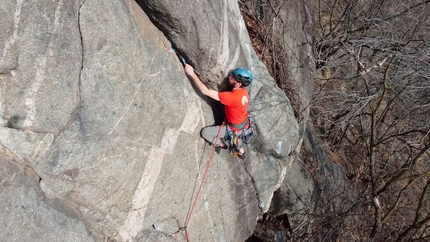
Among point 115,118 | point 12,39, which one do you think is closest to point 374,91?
point 115,118

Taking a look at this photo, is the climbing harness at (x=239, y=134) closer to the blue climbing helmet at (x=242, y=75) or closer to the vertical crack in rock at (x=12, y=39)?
the blue climbing helmet at (x=242, y=75)

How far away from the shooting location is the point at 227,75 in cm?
538

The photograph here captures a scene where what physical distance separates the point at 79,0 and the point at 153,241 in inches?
125

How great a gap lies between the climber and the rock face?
18 cm

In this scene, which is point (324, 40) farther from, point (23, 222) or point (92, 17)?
point (23, 222)

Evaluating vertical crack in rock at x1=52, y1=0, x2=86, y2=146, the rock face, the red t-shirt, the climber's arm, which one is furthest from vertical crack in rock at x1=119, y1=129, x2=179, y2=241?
vertical crack in rock at x1=52, y1=0, x2=86, y2=146

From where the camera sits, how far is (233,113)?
5383 mm

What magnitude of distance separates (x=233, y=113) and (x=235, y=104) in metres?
0.18

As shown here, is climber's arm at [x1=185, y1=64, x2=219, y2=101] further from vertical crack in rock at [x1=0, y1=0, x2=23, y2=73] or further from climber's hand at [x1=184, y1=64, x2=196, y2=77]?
vertical crack in rock at [x1=0, y1=0, x2=23, y2=73]

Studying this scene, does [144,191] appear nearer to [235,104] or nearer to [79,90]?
[79,90]

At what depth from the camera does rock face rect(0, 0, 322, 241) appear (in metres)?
3.91

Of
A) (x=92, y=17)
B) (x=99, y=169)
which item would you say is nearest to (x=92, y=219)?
(x=99, y=169)

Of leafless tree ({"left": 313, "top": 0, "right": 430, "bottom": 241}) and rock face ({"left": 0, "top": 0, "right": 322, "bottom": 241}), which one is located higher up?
rock face ({"left": 0, "top": 0, "right": 322, "bottom": 241})

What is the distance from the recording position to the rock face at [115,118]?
3.91m
